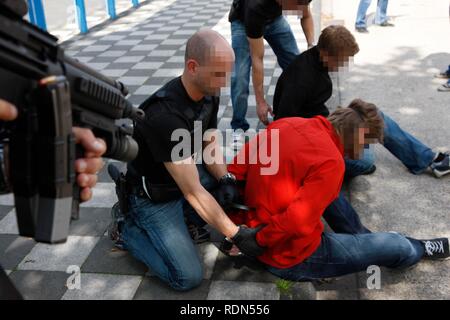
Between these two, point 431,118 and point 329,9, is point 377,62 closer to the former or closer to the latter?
point 431,118

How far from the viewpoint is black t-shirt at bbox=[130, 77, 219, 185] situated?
2336 millimetres

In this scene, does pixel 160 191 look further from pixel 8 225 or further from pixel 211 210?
pixel 8 225

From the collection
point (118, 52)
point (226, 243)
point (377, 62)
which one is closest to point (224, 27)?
point (118, 52)

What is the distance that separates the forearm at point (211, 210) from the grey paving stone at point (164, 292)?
0.34 m

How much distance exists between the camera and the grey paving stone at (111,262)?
2.72 metres

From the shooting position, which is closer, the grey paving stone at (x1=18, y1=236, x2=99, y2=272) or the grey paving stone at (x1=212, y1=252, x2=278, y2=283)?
the grey paving stone at (x1=212, y1=252, x2=278, y2=283)

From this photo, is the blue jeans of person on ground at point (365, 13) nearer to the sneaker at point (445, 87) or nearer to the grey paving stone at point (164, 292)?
the sneaker at point (445, 87)

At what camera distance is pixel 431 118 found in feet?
14.8

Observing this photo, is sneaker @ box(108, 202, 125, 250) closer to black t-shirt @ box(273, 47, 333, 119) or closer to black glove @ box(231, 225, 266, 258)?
black glove @ box(231, 225, 266, 258)

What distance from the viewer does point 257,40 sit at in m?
3.72

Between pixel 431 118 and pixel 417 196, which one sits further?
pixel 431 118

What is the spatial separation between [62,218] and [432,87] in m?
4.77

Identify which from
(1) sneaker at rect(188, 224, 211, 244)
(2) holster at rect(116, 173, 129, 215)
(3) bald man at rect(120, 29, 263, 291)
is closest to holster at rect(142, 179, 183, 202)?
(3) bald man at rect(120, 29, 263, 291)

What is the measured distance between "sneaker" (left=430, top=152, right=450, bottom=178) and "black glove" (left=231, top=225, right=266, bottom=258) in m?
1.73
